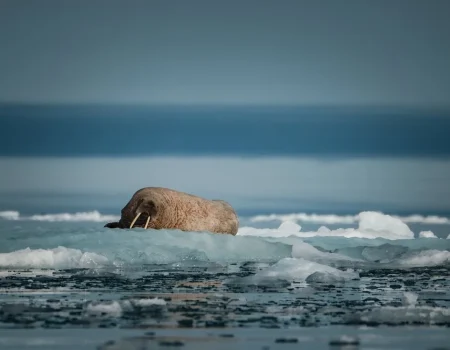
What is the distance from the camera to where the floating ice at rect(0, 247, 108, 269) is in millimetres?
16219

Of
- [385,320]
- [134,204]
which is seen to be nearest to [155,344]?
[385,320]

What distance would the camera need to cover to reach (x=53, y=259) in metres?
16.3

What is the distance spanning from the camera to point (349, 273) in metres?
13.7

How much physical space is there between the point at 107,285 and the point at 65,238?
665 cm

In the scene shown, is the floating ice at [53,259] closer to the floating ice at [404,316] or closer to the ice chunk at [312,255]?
the ice chunk at [312,255]

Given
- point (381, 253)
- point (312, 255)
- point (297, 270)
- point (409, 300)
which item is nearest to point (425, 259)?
point (381, 253)

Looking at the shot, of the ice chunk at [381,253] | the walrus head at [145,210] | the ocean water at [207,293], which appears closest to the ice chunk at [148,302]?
the ocean water at [207,293]

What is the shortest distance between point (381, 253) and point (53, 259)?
7.61m

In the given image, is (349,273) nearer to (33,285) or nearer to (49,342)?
(33,285)

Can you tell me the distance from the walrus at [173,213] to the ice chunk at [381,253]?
498 centimetres

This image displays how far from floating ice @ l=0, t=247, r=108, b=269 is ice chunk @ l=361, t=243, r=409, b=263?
246 inches

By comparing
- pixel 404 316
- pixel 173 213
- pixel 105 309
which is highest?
pixel 173 213

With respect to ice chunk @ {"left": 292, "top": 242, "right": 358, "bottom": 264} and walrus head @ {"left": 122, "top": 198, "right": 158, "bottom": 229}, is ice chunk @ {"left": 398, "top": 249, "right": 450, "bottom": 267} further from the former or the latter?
walrus head @ {"left": 122, "top": 198, "right": 158, "bottom": 229}

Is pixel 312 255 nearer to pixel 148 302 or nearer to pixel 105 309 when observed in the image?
pixel 148 302
